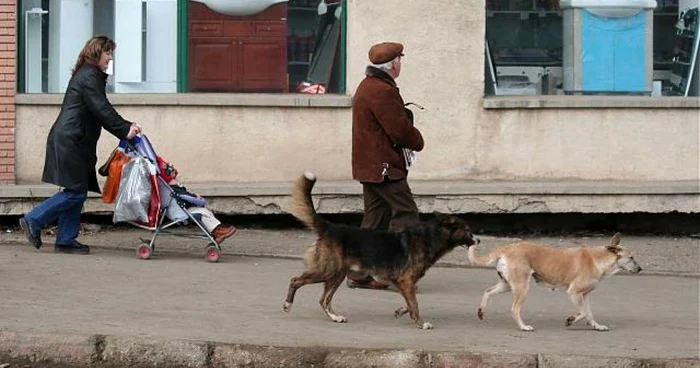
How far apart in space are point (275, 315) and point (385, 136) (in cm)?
175

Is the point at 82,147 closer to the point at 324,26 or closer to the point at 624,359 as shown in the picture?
the point at 324,26

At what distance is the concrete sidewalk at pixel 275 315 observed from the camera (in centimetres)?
802

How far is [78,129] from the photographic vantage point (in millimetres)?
11273

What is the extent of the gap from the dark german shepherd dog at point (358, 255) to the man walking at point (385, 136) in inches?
38.5

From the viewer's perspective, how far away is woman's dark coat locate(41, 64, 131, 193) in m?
11.1

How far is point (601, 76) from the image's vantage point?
13.8 meters

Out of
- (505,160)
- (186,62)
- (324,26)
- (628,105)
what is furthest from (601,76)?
(186,62)

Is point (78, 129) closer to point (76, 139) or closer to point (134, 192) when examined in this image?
point (76, 139)

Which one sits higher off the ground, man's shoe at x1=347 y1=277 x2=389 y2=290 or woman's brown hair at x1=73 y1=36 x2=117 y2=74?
woman's brown hair at x1=73 y1=36 x2=117 y2=74

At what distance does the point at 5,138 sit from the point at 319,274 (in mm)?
5068

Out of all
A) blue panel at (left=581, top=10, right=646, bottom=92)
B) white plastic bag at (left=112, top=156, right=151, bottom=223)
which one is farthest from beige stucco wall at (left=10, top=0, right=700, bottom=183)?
white plastic bag at (left=112, top=156, right=151, bottom=223)

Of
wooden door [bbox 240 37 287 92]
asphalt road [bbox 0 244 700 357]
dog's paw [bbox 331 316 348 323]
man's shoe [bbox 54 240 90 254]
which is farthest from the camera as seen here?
wooden door [bbox 240 37 287 92]

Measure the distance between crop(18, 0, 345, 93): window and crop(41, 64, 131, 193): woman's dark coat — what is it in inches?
81.0

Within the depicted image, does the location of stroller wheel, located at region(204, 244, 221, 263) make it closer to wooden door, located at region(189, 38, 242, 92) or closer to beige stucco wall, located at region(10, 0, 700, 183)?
beige stucco wall, located at region(10, 0, 700, 183)
